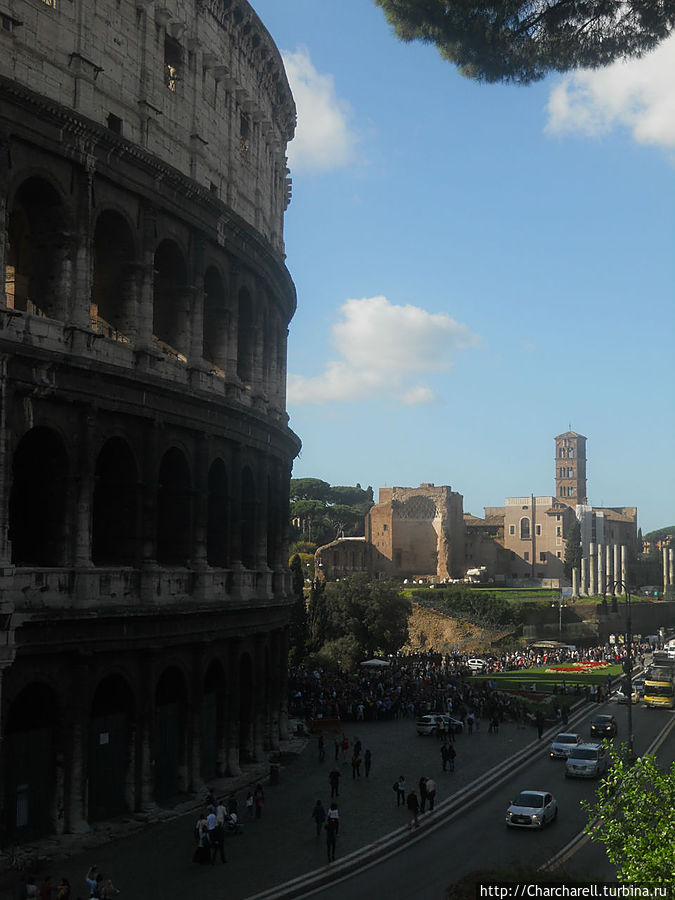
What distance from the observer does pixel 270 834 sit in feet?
85.4

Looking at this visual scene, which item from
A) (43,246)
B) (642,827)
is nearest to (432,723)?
(43,246)

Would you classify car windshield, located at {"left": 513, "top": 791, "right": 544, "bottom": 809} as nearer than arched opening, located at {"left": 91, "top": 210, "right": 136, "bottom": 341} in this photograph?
Yes

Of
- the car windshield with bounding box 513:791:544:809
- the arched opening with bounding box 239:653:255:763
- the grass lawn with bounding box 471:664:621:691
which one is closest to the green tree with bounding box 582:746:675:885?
the car windshield with bounding box 513:791:544:809

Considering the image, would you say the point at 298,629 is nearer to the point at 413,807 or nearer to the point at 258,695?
the point at 258,695

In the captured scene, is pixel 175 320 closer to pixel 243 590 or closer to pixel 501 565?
pixel 243 590

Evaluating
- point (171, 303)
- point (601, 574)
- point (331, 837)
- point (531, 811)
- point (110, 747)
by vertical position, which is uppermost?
point (171, 303)

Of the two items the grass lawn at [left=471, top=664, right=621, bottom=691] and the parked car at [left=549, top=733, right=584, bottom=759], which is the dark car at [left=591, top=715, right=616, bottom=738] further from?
the grass lawn at [left=471, top=664, right=621, bottom=691]

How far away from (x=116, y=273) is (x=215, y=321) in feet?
16.6

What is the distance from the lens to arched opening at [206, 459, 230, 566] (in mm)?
31891

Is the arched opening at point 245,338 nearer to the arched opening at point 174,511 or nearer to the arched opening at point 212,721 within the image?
the arched opening at point 174,511

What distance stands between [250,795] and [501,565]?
122589mm

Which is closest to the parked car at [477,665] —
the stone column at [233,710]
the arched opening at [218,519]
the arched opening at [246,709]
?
the arched opening at [246,709]

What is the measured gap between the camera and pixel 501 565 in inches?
5812

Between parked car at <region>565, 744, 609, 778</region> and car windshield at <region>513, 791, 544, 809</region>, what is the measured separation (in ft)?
22.8
